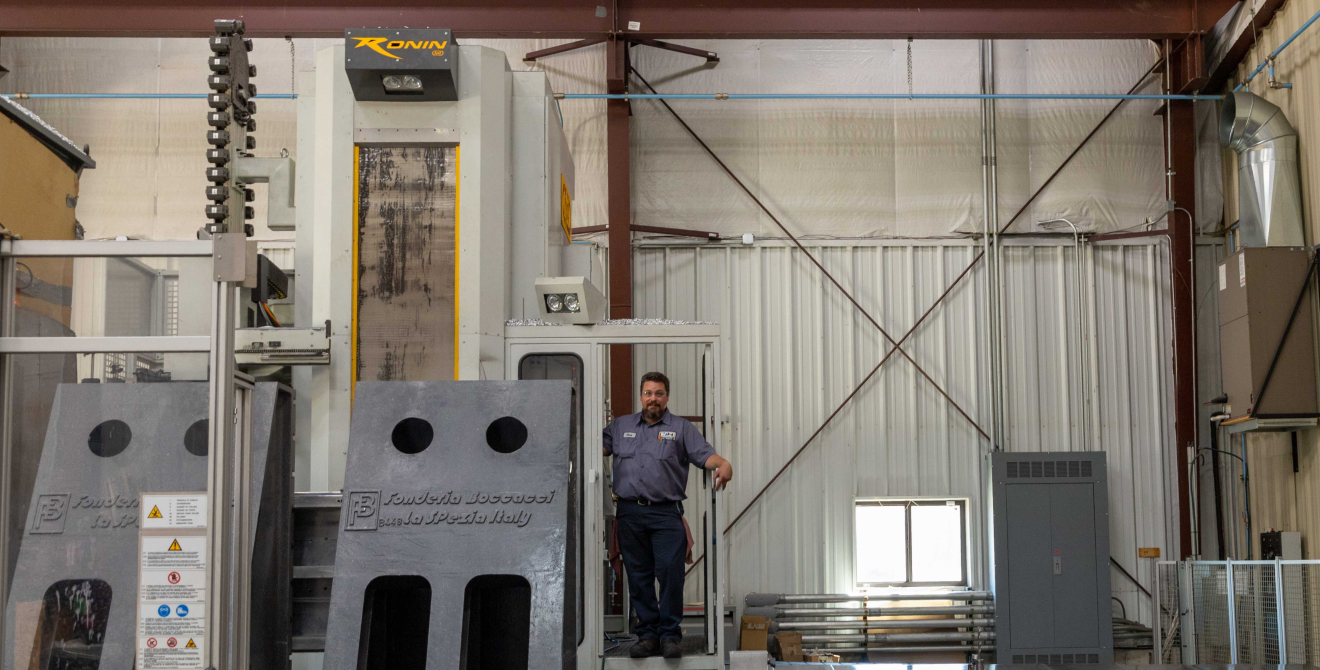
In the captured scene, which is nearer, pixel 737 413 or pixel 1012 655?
pixel 1012 655

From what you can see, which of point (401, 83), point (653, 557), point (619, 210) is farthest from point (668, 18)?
point (653, 557)

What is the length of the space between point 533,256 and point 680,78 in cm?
569

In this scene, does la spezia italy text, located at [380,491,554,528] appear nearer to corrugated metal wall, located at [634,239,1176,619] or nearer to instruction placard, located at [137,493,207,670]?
instruction placard, located at [137,493,207,670]

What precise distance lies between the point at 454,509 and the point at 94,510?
1333mm

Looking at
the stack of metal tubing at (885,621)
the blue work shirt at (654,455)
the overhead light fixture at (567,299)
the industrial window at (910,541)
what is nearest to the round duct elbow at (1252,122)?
the industrial window at (910,541)

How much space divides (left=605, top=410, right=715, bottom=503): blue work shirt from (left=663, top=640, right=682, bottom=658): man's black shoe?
891 millimetres

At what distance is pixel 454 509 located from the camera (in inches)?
171

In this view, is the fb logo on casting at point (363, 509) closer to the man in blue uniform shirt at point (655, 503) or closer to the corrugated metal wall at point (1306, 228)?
the man in blue uniform shirt at point (655, 503)

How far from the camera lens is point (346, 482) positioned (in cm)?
442

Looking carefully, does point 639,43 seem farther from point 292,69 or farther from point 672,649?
point 672,649

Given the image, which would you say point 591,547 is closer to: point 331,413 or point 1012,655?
point 331,413

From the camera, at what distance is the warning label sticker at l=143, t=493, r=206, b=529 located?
401 centimetres

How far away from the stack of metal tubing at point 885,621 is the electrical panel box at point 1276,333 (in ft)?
11.8

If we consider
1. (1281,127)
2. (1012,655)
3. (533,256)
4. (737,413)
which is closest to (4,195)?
(533,256)
